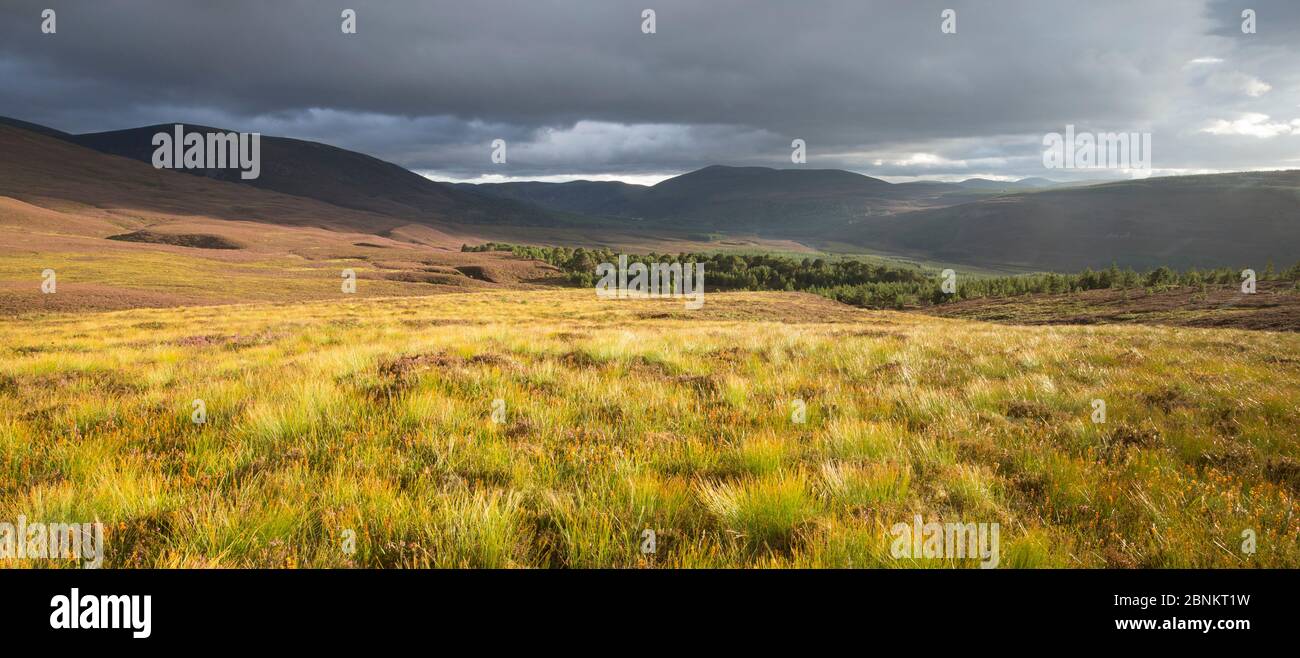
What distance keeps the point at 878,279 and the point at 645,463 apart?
420ft

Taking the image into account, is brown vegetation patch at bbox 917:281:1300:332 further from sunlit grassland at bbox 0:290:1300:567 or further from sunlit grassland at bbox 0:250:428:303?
sunlit grassland at bbox 0:250:428:303

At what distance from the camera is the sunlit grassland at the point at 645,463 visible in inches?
118

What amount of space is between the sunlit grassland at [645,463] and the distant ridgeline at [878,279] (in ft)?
209

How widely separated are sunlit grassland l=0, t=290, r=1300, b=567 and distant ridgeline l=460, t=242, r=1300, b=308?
6373cm

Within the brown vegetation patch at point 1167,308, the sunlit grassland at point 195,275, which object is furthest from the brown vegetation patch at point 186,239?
the brown vegetation patch at point 1167,308

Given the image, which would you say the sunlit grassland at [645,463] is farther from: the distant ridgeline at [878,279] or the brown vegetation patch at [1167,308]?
the distant ridgeline at [878,279]

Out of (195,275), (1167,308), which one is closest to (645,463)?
(1167,308)

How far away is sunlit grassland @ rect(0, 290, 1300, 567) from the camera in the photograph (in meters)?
3.01

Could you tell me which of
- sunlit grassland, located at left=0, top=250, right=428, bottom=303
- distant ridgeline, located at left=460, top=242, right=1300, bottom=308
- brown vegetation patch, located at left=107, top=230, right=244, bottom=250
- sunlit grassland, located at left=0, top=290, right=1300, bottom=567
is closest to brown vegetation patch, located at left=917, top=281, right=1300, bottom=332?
distant ridgeline, located at left=460, top=242, right=1300, bottom=308

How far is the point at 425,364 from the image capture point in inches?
333

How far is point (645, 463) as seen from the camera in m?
4.28
